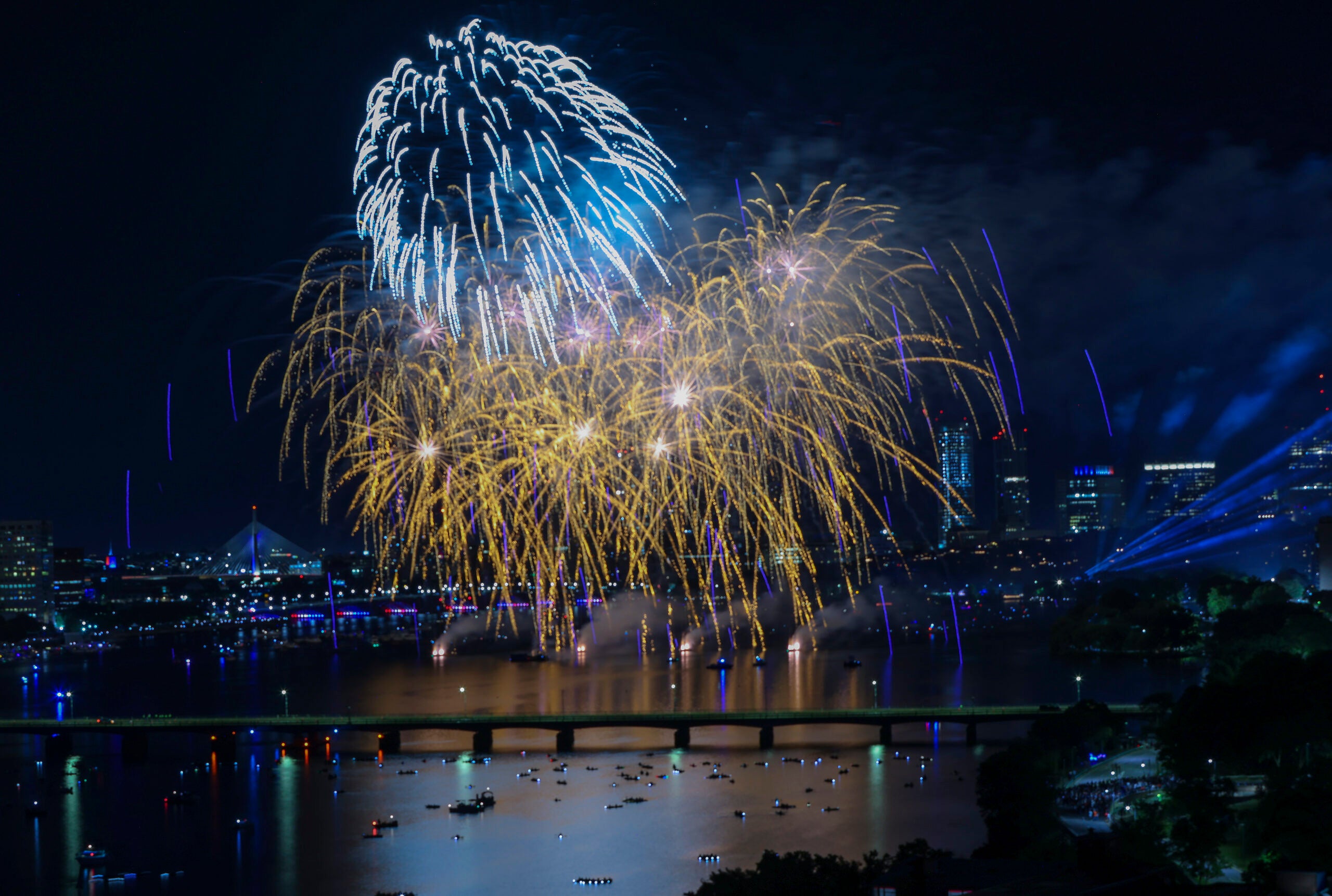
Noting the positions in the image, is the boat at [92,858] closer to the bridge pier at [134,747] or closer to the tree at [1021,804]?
the bridge pier at [134,747]

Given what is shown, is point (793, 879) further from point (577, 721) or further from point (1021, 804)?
point (577, 721)

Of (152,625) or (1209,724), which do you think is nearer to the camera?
(1209,724)

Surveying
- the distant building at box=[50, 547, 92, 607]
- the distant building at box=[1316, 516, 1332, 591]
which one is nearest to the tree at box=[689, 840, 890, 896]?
the distant building at box=[1316, 516, 1332, 591]

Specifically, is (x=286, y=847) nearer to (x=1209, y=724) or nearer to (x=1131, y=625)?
(x=1209, y=724)

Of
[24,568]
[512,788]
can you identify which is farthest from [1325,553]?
[24,568]

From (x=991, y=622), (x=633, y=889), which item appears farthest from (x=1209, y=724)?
(x=991, y=622)

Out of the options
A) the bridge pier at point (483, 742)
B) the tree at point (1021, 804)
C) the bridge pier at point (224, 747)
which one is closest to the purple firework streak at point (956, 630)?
the bridge pier at point (483, 742)

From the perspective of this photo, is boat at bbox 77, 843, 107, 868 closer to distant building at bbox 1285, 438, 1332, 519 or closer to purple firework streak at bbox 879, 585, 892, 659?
purple firework streak at bbox 879, 585, 892, 659
